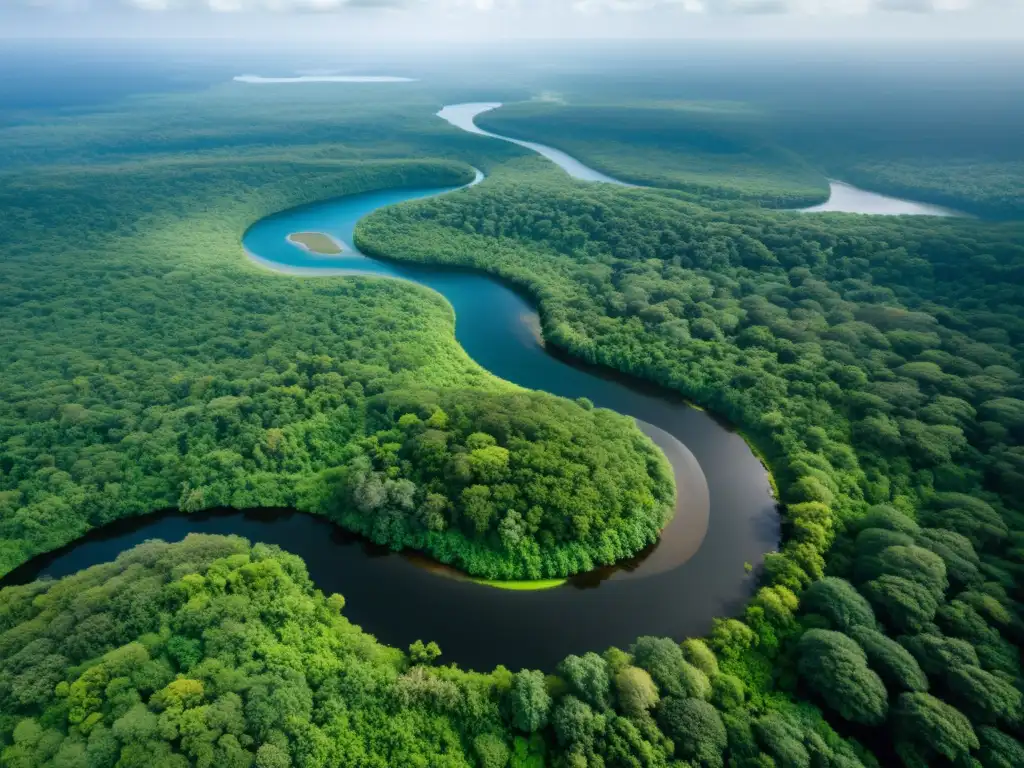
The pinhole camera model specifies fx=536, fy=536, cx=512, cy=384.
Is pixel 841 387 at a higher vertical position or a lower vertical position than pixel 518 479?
lower

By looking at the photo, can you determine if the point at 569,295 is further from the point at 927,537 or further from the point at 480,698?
the point at 480,698

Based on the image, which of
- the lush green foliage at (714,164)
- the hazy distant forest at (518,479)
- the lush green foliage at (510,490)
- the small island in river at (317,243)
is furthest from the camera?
the lush green foliage at (714,164)

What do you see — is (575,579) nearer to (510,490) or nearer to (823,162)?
(510,490)

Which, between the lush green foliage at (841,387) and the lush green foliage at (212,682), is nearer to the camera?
the lush green foliage at (212,682)

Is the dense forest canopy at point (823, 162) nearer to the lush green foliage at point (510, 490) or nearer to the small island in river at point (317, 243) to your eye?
the small island in river at point (317, 243)

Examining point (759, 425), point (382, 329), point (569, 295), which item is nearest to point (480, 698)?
point (759, 425)

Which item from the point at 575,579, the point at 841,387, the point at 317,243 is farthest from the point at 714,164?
the point at 575,579

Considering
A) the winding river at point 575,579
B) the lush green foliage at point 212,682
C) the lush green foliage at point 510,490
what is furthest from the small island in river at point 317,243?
the lush green foliage at point 212,682

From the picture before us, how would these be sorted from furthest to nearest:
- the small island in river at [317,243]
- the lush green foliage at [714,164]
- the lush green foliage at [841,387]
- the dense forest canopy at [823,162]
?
1. the lush green foliage at [714,164]
2. the dense forest canopy at [823,162]
3. the small island in river at [317,243]
4. the lush green foliage at [841,387]

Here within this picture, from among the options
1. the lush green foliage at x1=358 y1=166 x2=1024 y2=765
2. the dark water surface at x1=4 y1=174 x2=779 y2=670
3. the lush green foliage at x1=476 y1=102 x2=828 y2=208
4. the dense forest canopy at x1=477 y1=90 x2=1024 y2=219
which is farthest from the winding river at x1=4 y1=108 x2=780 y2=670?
the dense forest canopy at x1=477 y1=90 x2=1024 y2=219
